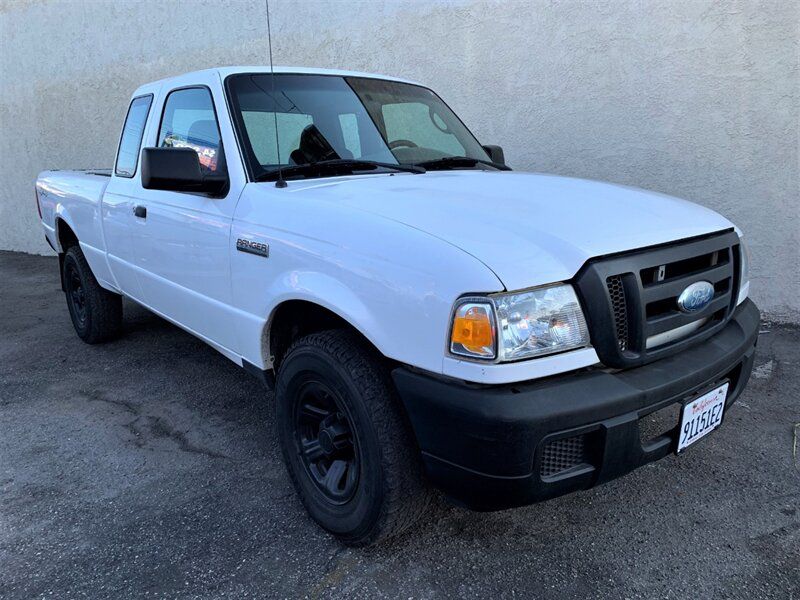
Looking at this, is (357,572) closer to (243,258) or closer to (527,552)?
(527,552)

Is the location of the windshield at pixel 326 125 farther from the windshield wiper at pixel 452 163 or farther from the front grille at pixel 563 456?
the front grille at pixel 563 456

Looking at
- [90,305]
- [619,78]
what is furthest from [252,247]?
[619,78]

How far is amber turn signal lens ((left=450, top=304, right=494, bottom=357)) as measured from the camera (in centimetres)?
176

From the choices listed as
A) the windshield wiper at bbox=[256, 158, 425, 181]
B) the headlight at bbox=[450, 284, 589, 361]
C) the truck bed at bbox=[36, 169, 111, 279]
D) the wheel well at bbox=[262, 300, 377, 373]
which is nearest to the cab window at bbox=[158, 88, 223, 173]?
the windshield wiper at bbox=[256, 158, 425, 181]

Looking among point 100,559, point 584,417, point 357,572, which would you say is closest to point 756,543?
point 584,417

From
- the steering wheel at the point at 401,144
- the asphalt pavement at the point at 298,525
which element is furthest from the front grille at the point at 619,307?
the steering wheel at the point at 401,144

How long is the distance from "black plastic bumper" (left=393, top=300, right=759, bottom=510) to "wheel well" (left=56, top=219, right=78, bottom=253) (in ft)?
13.9

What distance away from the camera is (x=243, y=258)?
2.59 meters

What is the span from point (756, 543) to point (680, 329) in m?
0.94

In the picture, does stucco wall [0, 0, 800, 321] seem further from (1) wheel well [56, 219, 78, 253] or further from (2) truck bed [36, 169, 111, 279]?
(1) wheel well [56, 219, 78, 253]

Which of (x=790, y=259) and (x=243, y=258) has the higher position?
(x=243, y=258)

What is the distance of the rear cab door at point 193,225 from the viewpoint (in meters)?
2.77

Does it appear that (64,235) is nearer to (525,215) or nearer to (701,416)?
(525,215)

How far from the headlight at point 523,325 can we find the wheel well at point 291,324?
2.12 feet
